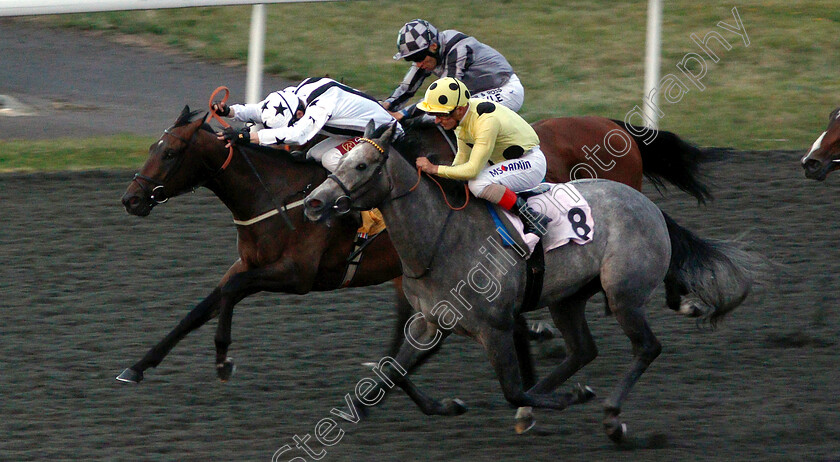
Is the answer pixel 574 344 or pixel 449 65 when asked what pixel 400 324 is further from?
pixel 449 65

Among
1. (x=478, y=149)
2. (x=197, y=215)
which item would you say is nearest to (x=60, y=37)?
(x=197, y=215)

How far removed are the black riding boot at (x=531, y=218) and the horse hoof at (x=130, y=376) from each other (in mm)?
2075

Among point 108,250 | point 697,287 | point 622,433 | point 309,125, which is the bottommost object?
point 108,250

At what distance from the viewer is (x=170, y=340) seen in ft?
18.2

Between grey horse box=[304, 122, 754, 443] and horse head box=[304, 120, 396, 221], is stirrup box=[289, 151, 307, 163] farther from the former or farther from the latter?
horse head box=[304, 120, 396, 221]

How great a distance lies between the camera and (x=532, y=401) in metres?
4.88

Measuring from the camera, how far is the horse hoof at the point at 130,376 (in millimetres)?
5500

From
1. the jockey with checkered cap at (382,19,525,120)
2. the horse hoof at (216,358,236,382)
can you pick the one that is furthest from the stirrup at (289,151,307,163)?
the horse hoof at (216,358,236,382)

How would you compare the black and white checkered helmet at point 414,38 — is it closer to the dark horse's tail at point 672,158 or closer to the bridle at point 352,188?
the dark horse's tail at point 672,158

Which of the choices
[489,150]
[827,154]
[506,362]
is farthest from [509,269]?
[827,154]

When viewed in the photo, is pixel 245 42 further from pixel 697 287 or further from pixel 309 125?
pixel 697 287

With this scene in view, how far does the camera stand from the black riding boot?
4.94 m

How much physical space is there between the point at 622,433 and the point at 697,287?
35.5 inches

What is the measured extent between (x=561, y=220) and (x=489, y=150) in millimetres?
470
